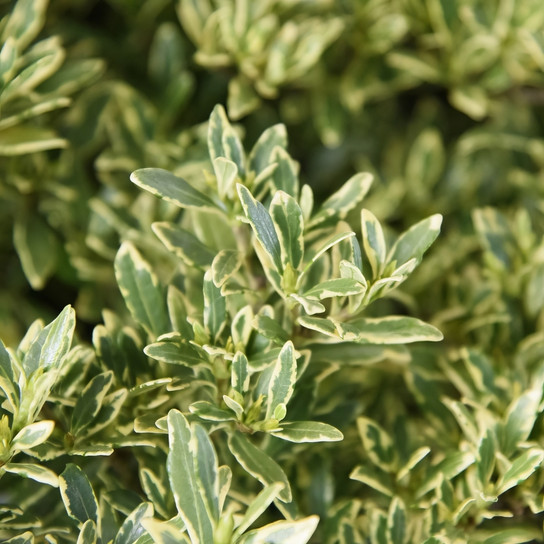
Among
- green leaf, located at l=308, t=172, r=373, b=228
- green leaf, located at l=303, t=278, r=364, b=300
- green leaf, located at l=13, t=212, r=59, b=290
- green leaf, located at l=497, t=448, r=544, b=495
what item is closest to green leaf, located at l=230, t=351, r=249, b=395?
green leaf, located at l=303, t=278, r=364, b=300

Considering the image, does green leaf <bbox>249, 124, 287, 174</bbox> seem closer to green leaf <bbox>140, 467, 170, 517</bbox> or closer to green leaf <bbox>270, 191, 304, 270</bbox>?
green leaf <bbox>270, 191, 304, 270</bbox>

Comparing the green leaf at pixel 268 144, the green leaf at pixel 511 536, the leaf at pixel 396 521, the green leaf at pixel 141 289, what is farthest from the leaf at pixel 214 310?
the green leaf at pixel 511 536

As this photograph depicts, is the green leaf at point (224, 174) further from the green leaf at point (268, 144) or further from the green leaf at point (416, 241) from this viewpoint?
the green leaf at point (416, 241)

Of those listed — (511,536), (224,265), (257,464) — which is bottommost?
(511,536)

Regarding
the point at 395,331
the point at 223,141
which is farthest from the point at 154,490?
the point at 223,141

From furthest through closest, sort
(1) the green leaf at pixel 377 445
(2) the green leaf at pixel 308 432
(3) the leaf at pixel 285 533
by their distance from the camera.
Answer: (1) the green leaf at pixel 377 445 < (2) the green leaf at pixel 308 432 < (3) the leaf at pixel 285 533

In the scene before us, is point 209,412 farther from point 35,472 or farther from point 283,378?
point 35,472

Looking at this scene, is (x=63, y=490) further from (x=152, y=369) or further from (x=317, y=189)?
(x=317, y=189)
